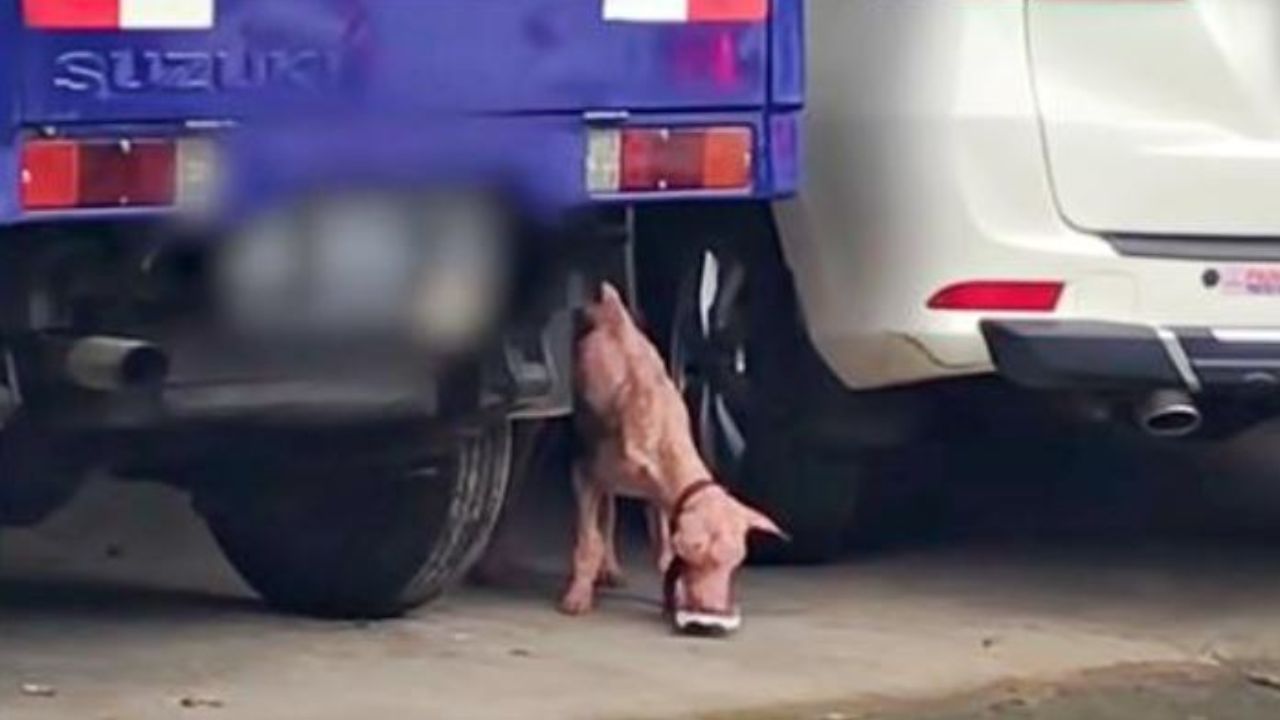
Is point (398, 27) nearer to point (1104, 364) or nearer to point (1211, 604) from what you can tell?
point (1104, 364)

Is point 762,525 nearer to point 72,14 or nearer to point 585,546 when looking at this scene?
point 585,546

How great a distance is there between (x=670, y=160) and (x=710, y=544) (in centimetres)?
101

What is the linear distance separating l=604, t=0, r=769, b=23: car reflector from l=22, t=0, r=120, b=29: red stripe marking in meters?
0.93

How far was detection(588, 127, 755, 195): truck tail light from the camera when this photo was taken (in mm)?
6711

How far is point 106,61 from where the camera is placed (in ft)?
20.0

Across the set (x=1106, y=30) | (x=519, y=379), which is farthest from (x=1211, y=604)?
(x=519, y=379)

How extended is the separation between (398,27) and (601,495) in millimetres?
1643

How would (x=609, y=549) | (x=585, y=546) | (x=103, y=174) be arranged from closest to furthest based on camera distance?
(x=103, y=174), (x=585, y=546), (x=609, y=549)

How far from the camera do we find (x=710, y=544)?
24.8 feet

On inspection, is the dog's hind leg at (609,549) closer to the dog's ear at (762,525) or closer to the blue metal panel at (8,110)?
the dog's ear at (762,525)

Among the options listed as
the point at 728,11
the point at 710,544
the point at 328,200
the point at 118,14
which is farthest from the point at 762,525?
the point at 118,14

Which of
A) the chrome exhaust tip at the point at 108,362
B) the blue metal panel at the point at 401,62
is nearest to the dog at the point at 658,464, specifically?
the blue metal panel at the point at 401,62

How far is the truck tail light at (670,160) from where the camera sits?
6.71 meters

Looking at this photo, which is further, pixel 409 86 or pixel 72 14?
pixel 409 86
